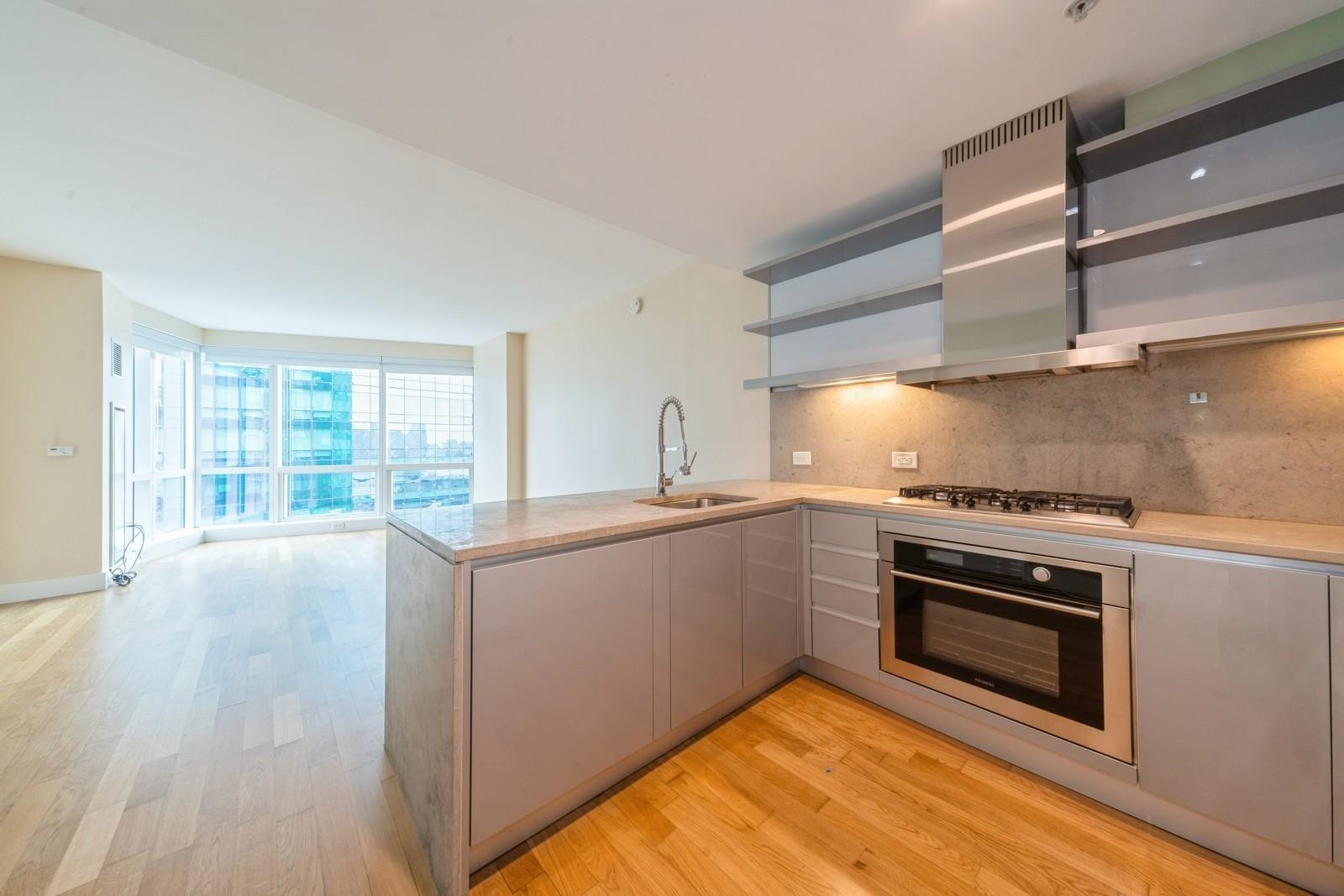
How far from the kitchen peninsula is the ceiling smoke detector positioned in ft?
5.00

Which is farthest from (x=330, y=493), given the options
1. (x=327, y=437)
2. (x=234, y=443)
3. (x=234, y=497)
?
(x=234, y=443)

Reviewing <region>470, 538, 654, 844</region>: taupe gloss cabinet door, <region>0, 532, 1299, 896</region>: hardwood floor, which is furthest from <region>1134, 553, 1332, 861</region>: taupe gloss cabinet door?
<region>470, 538, 654, 844</region>: taupe gloss cabinet door

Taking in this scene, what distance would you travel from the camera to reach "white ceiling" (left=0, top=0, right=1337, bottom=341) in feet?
4.50

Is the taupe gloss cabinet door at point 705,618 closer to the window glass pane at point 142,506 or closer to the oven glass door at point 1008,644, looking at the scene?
the oven glass door at point 1008,644

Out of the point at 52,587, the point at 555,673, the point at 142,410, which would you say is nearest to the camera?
the point at 555,673

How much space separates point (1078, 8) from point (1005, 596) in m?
1.83

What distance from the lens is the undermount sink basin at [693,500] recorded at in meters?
2.30

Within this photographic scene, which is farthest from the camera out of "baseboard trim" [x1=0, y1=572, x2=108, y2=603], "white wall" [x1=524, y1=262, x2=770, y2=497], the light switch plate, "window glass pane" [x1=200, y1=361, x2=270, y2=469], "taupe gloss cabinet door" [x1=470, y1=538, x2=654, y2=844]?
"window glass pane" [x1=200, y1=361, x2=270, y2=469]

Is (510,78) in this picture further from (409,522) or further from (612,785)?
(612,785)

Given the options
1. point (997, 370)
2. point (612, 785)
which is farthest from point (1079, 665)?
point (612, 785)

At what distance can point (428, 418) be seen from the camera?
7344 millimetres

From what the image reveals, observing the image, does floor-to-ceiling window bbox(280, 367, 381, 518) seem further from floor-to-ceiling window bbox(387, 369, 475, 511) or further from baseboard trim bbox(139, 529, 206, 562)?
baseboard trim bbox(139, 529, 206, 562)

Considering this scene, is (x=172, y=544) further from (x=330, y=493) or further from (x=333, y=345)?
(x=333, y=345)

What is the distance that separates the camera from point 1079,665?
1.59 meters
